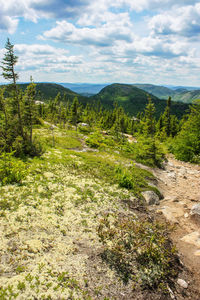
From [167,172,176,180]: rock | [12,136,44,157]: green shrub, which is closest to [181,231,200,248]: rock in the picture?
[167,172,176,180]: rock

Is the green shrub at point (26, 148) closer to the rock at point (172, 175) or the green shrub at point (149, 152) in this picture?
the green shrub at point (149, 152)

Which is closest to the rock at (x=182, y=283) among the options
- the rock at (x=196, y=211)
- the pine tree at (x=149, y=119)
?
the rock at (x=196, y=211)

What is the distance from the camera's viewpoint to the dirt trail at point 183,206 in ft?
28.8

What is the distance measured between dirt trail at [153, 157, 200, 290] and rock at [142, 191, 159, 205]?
1.81 feet

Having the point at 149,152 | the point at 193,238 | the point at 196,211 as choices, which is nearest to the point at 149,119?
the point at 149,152

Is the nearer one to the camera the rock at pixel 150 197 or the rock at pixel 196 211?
the rock at pixel 196 211

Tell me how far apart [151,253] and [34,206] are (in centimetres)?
706

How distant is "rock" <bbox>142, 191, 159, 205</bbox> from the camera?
14.3 meters

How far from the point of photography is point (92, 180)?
16.0m

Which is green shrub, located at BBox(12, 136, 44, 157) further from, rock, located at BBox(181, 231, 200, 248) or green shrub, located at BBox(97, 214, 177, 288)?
rock, located at BBox(181, 231, 200, 248)

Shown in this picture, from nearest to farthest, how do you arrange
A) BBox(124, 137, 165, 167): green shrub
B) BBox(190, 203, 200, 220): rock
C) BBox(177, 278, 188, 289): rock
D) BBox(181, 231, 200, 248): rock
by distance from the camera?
BBox(177, 278, 188, 289): rock
BBox(181, 231, 200, 248): rock
BBox(190, 203, 200, 220): rock
BBox(124, 137, 165, 167): green shrub

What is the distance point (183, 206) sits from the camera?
13875 millimetres

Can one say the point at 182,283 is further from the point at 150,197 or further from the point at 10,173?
the point at 10,173

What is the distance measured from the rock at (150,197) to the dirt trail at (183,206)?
1.81 ft
